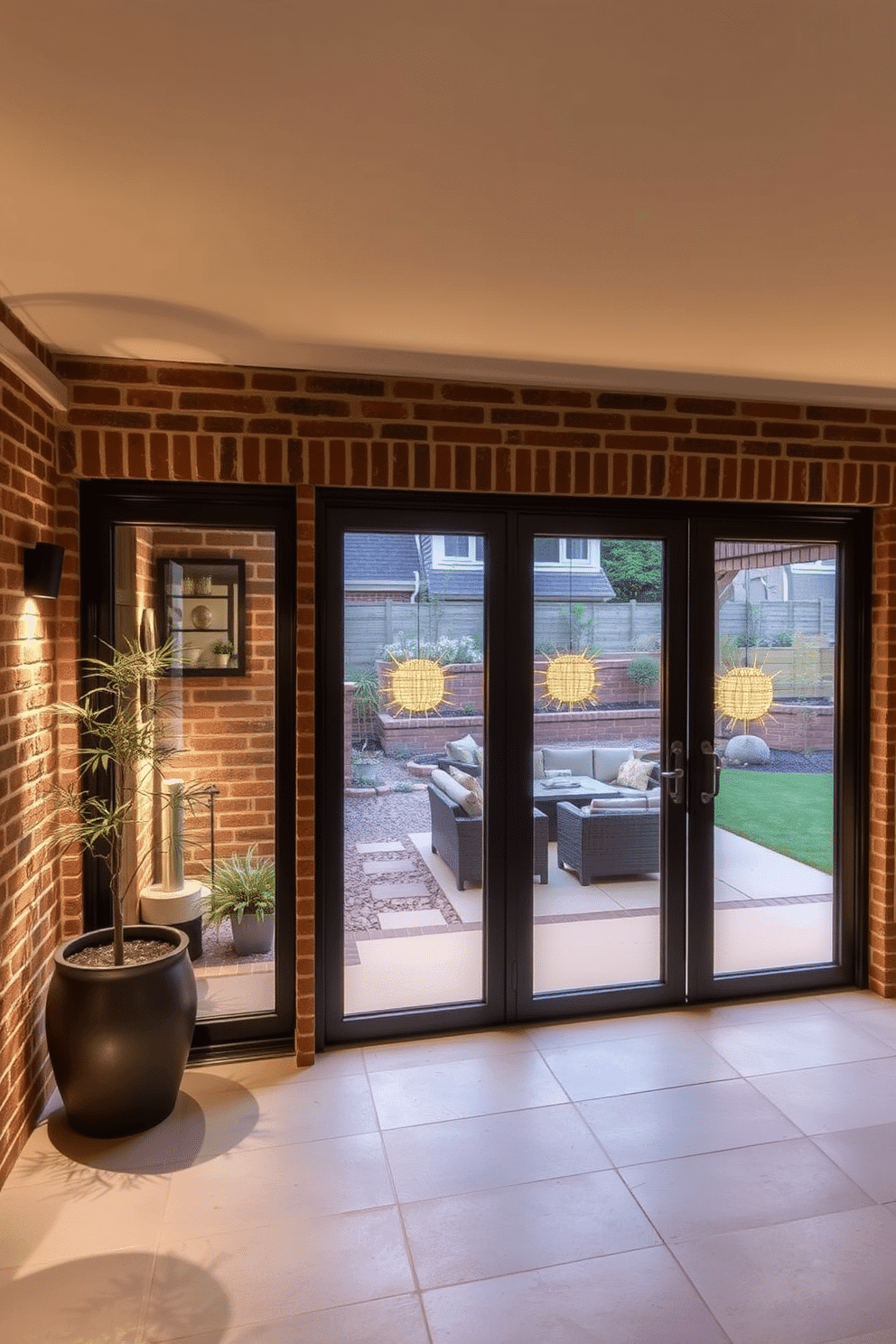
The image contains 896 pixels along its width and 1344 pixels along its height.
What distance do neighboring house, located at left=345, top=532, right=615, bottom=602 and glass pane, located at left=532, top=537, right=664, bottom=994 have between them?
0.01 metres

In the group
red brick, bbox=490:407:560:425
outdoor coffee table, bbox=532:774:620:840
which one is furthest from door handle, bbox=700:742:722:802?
red brick, bbox=490:407:560:425

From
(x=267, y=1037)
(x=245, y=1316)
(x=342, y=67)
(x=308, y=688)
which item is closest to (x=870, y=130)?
(x=342, y=67)

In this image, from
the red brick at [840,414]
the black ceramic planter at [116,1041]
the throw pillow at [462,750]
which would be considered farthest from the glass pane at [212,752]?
the red brick at [840,414]

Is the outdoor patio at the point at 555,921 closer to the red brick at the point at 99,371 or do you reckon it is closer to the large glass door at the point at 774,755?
the large glass door at the point at 774,755

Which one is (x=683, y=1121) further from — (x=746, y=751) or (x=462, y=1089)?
(x=746, y=751)

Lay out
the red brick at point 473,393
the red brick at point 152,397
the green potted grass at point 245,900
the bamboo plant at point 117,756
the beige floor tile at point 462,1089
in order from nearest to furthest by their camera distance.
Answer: the bamboo plant at point 117,756, the beige floor tile at point 462,1089, the red brick at point 152,397, the red brick at point 473,393, the green potted grass at point 245,900

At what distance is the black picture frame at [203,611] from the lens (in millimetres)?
3250

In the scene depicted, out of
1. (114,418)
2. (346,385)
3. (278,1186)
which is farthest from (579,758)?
(114,418)

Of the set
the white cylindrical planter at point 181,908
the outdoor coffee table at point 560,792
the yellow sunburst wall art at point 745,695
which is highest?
the yellow sunburst wall art at point 745,695

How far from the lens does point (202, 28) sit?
134 cm

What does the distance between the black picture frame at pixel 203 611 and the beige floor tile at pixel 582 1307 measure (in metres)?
2.11

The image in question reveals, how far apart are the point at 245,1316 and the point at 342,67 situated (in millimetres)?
2564

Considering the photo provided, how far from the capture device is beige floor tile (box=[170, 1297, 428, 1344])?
195cm

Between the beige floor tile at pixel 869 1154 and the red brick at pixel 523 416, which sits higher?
the red brick at pixel 523 416
